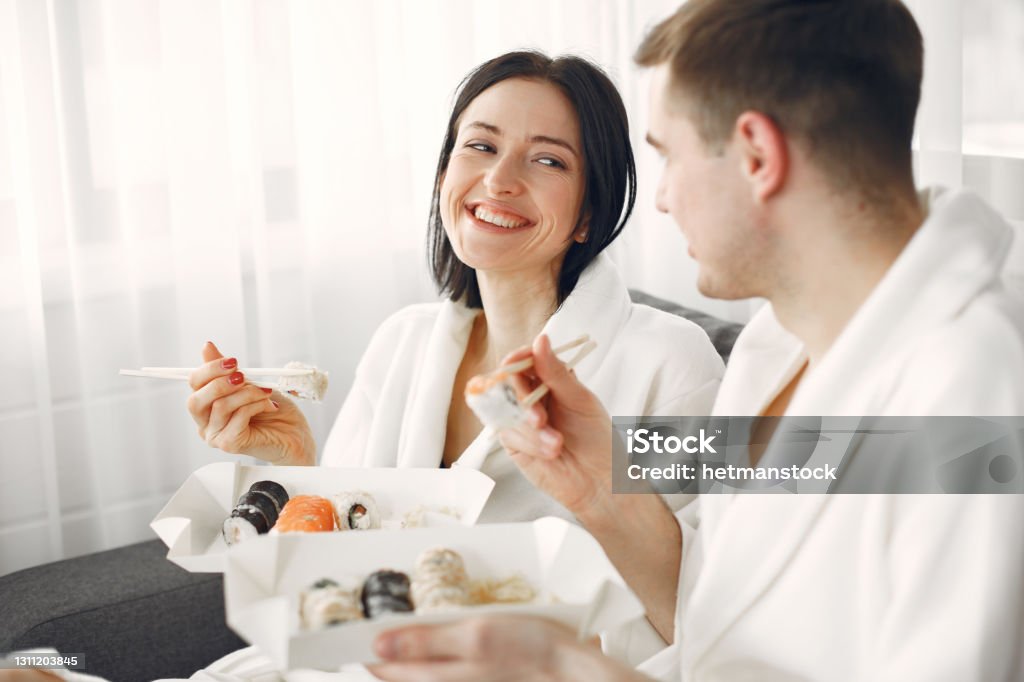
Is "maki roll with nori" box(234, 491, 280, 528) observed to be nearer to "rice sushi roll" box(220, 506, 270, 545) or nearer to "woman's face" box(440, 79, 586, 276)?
"rice sushi roll" box(220, 506, 270, 545)

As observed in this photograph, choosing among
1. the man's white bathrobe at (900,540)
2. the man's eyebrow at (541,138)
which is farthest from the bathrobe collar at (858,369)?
the man's eyebrow at (541,138)

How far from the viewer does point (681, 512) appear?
5.08 ft

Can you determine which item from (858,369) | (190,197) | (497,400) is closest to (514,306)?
(497,400)

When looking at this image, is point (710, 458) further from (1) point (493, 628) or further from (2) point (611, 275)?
(1) point (493, 628)

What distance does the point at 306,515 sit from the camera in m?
1.30

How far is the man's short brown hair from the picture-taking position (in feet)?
3.46

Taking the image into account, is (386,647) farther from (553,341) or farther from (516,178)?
(516,178)

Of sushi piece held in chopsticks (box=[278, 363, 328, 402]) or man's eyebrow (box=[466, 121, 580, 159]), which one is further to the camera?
man's eyebrow (box=[466, 121, 580, 159])

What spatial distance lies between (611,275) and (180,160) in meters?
1.33

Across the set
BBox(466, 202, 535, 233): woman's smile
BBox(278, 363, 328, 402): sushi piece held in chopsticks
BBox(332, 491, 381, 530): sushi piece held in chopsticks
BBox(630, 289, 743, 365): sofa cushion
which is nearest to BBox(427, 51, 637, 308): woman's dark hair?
BBox(466, 202, 535, 233): woman's smile

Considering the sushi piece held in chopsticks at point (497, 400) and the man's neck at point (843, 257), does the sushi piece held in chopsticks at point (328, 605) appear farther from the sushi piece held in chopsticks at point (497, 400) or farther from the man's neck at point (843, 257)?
the man's neck at point (843, 257)

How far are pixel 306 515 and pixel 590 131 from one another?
0.82 meters

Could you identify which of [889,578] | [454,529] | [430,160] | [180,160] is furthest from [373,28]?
[889,578]

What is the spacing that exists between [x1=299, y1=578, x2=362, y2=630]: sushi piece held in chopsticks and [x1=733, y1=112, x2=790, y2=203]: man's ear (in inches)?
24.0
